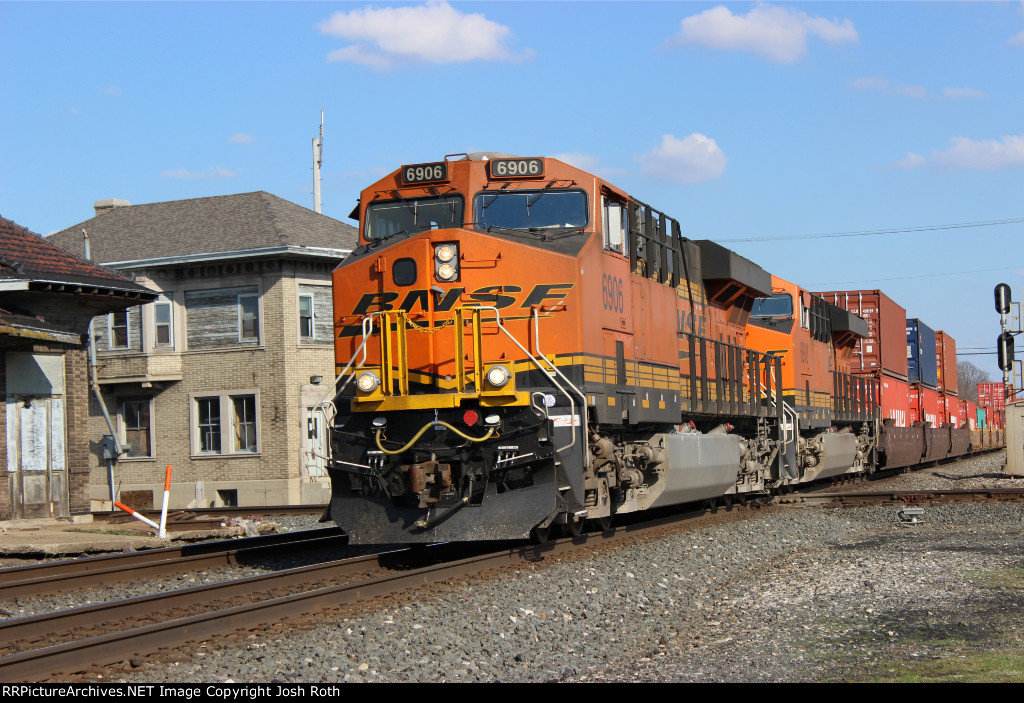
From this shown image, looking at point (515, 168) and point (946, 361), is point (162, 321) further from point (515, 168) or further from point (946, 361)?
point (946, 361)

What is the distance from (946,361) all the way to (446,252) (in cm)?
3321

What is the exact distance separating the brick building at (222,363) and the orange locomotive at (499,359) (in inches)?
624

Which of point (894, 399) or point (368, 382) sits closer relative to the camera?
point (368, 382)

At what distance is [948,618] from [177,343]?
78.5 ft

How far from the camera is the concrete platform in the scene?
13344 mm

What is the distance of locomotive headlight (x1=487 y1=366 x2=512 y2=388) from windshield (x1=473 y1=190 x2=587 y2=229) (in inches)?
69.9

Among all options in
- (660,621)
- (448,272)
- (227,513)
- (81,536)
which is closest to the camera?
(660,621)

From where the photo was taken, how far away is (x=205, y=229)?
97.6 ft

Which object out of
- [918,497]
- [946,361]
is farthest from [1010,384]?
[918,497]

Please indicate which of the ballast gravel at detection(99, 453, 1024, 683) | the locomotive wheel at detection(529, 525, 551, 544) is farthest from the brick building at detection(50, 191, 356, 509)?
the ballast gravel at detection(99, 453, 1024, 683)

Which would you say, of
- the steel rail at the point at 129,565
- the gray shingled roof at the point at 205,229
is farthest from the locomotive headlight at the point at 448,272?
the gray shingled roof at the point at 205,229
